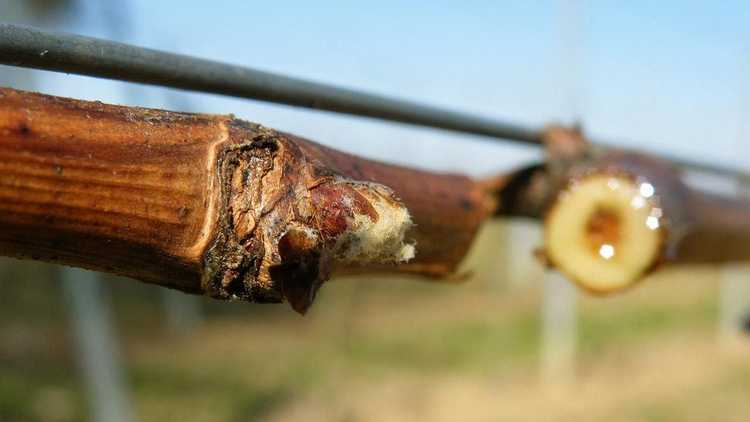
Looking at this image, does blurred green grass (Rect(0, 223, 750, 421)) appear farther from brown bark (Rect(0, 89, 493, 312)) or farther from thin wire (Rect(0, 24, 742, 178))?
brown bark (Rect(0, 89, 493, 312))

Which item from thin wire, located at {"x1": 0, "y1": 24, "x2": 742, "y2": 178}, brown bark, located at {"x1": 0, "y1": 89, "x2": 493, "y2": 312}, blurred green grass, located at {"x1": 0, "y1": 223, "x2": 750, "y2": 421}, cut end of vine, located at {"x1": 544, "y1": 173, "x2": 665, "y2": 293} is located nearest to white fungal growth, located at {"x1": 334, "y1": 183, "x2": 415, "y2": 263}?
brown bark, located at {"x1": 0, "y1": 89, "x2": 493, "y2": 312}

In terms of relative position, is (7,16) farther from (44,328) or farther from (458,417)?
(458,417)

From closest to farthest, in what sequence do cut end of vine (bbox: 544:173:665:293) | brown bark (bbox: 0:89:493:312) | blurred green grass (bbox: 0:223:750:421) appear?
brown bark (bbox: 0:89:493:312) → cut end of vine (bbox: 544:173:665:293) → blurred green grass (bbox: 0:223:750:421)

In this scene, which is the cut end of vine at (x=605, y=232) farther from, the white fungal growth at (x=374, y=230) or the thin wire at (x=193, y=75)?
the white fungal growth at (x=374, y=230)

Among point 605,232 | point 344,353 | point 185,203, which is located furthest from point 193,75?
point 344,353

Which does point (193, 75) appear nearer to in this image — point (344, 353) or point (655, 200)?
point (655, 200)

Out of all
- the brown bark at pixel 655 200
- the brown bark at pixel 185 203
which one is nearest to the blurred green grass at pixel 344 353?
the brown bark at pixel 655 200
